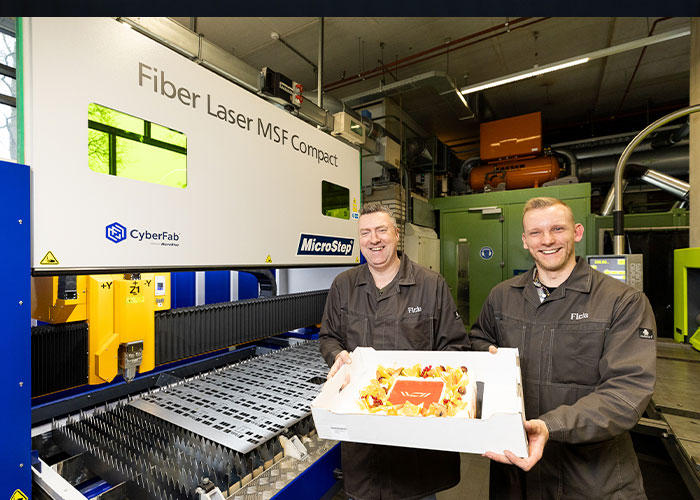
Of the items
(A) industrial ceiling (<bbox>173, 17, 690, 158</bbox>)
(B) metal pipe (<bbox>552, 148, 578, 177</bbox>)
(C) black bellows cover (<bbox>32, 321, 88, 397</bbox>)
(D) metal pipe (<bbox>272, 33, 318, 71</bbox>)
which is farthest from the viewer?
(B) metal pipe (<bbox>552, 148, 578, 177</bbox>)

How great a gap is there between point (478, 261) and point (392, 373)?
13.6ft

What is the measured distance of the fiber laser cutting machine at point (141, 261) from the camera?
3.14 ft

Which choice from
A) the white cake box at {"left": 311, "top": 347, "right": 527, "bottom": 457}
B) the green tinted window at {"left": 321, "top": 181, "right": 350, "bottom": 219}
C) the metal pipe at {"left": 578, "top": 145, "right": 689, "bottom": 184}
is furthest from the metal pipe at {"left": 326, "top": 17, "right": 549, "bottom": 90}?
the white cake box at {"left": 311, "top": 347, "right": 527, "bottom": 457}

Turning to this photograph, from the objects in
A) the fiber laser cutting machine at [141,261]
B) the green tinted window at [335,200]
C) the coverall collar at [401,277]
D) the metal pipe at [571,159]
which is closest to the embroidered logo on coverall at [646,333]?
the coverall collar at [401,277]

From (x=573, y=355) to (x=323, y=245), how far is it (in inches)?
51.6

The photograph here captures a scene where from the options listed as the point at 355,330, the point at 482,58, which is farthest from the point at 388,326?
the point at 482,58

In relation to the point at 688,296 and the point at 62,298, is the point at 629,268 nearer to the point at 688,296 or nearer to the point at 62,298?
the point at 688,296

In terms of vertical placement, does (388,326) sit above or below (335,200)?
below

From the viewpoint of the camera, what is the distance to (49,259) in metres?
0.96

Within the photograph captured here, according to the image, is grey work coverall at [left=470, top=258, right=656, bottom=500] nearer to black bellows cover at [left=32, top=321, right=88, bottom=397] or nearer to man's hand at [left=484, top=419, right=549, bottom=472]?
man's hand at [left=484, top=419, right=549, bottom=472]

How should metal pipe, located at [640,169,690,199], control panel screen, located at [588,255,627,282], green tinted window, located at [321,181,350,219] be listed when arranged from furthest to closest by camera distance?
metal pipe, located at [640,169,690,199] → control panel screen, located at [588,255,627,282] → green tinted window, located at [321,181,350,219]

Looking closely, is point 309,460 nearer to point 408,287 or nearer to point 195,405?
point 195,405

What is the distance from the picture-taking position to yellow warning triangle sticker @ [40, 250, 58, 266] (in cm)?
95

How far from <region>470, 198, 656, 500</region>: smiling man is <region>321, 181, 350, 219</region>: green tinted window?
1.11 m
